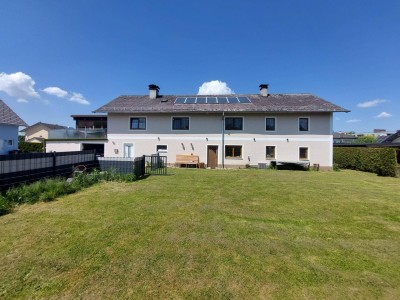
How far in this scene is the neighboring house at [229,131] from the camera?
19078mm

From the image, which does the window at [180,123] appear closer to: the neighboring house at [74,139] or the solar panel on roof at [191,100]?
the solar panel on roof at [191,100]

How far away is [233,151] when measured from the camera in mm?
19781

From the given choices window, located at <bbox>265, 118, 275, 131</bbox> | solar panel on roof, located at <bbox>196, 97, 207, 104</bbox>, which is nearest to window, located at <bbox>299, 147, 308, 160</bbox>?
window, located at <bbox>265, 118, 275, 131</bbox>

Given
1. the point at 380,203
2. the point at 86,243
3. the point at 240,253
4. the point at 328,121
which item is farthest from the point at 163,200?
the point at 328,121

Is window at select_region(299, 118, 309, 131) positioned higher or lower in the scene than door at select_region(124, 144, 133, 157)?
higher

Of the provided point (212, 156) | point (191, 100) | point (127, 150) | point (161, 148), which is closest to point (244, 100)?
point (191, 100)

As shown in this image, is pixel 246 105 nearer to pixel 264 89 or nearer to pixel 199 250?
pixel 264 89

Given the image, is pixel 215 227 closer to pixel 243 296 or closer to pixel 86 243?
pixel 243 296

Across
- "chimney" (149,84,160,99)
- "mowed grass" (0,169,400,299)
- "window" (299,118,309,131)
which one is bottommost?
"mowed grass" (0,169,400,299)

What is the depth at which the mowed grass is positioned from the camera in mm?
2867

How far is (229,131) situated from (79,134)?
15070 millimetres

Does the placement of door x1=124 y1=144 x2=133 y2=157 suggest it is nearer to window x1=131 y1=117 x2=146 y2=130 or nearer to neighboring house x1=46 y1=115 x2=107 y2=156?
window x1=131 y1=117 x2=146 y2=130

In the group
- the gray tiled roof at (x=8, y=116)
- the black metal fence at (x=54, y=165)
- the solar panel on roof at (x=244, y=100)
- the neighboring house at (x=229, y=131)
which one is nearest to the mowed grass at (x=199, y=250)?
the black metal fence at (x=54, y=165)

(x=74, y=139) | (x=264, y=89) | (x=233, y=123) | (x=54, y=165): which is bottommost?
(x=54, y=165)
